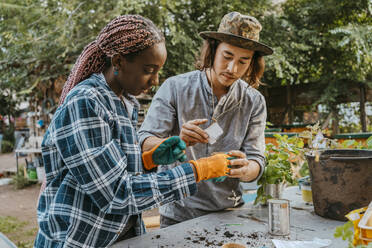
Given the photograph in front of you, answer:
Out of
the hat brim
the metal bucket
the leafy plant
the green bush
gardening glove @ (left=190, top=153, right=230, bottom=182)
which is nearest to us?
gardening glove @ (left=190, top=153, right=230, bottom=182)

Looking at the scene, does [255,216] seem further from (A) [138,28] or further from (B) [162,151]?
(A) [138,28]

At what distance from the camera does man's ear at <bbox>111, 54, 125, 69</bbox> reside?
122cm

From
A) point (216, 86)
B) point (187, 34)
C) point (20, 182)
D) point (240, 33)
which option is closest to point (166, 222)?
point (216, 86)

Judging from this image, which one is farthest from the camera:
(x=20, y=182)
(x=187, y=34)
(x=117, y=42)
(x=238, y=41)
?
(x=20, y=182)

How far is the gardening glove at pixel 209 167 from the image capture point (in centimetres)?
132

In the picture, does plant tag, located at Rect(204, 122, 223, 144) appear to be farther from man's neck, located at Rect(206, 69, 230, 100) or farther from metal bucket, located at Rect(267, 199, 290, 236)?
metal bucket, located at Rect(267, 199, 290, 236)

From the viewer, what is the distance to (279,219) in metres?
1.44

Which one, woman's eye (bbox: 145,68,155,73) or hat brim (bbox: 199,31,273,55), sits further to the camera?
hat brim (bbox: 199,31,273,55)

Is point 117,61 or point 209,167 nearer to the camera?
point 117,61

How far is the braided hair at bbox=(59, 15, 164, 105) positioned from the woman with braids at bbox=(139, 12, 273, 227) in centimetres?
57

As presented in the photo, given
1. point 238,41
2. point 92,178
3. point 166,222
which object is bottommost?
point 166,222

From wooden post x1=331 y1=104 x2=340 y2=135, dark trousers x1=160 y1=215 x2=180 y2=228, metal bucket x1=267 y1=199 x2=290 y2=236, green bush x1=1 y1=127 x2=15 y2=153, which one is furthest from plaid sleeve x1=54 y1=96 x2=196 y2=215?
green bush x1=1 y1=127 x2=15 y2=153

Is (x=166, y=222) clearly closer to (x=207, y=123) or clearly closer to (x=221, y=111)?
(x=207, y=123)

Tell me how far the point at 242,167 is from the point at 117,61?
0.87 metres
